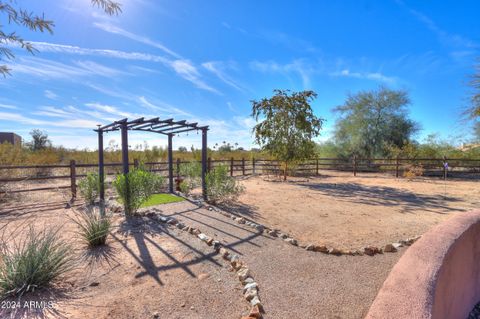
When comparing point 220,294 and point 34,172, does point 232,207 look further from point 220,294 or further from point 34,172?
point 34,172

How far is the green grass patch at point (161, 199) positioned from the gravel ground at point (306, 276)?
91.2 inches

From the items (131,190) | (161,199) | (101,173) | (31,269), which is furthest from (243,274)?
(101,173)

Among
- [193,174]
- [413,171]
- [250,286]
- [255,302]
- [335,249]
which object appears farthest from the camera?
[413,171]

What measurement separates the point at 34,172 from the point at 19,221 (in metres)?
6.42

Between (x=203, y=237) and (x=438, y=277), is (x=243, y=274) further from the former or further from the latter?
(x=438, y=277)

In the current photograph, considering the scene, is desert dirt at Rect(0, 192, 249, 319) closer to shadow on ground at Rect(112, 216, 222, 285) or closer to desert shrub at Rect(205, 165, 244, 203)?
shadow on ground at Rect(112, 216, 222, 285)

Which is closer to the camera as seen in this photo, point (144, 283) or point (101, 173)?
point (144, 283)

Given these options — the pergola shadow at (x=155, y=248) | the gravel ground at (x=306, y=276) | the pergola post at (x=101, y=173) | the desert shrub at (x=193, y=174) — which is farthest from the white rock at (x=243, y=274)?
the desert shrub at (x=193, y=174)

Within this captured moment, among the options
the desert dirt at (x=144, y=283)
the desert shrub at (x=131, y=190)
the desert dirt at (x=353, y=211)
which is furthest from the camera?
the desert shrub at (x=131, y=190)

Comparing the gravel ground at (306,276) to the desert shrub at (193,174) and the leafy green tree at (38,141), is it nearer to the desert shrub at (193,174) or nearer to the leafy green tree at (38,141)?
the desert shrub at (193,174)

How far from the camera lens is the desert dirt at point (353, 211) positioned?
14.6 feet

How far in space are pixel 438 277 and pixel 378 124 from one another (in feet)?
59.6

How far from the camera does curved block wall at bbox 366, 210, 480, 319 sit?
1440 mm

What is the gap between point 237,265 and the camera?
311 cm
